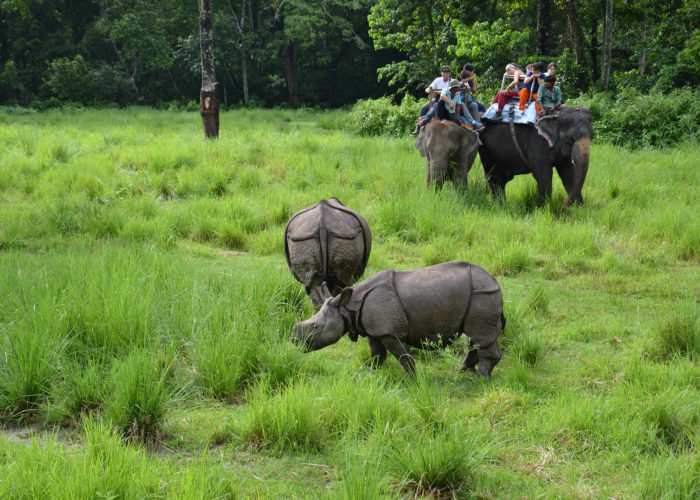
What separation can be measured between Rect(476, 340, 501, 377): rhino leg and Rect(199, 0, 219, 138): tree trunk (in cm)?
1174

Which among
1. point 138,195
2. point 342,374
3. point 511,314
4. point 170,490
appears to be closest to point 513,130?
point 511,314

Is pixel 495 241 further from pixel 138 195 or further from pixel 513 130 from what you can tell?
pixel 138 195

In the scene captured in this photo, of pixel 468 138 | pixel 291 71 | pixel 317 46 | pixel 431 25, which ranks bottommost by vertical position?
pixel 468 138

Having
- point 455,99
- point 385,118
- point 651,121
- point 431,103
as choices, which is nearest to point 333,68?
point 385,118

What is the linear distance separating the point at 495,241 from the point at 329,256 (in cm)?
296

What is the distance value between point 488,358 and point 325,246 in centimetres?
164

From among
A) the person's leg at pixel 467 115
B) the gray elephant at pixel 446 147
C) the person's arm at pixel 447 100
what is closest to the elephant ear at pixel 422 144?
the gray elephant at pixel 446 147

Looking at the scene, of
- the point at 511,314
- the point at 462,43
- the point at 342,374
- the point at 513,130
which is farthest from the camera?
the point at 462,43

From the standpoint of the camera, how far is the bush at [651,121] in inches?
567

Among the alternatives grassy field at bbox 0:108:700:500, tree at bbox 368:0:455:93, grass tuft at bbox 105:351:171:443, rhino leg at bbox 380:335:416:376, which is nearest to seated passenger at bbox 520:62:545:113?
grassy field at bbox 0:108:700:500

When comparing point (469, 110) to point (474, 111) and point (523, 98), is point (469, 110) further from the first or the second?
point (523, 98)

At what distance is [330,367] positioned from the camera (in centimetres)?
473

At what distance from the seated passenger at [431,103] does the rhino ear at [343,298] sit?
18.9 ft

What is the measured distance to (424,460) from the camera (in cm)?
326
